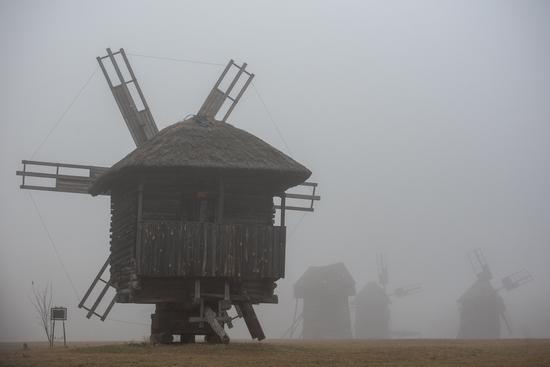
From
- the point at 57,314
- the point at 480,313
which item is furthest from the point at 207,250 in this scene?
the point at 480,313

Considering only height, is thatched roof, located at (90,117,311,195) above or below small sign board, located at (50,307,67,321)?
above

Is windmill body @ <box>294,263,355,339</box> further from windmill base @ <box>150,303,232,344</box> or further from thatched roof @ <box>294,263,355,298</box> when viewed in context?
windmill base @ <box>150,303,232,344</box>

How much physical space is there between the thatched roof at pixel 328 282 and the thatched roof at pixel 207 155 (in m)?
38.2

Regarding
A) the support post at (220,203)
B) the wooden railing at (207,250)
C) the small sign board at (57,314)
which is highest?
the support post at (220,203)

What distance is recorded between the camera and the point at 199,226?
842 inches

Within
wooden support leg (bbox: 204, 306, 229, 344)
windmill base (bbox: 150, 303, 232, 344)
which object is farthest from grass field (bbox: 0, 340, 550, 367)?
windmill base (bbox: 150, 303, 232, 344)

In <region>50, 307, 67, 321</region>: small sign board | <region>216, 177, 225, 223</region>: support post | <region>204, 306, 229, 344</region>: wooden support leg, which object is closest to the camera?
<region>204, 306, 229, 344</region>: wooden support leg

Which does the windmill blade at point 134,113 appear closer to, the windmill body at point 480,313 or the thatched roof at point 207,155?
the thatched roof at point 207,155

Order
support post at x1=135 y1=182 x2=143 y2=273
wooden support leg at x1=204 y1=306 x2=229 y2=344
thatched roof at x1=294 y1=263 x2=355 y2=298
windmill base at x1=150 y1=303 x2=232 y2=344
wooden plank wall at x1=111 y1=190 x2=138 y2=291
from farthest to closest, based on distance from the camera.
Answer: thatched roof at x1=294 y1=263 x2=355 y2=298 → windmill base at x1=150 y1=303 x2=232 y2=344 → wooden plank wall at x1=111 y1=190 x2=138 y2=291 → wooden support leg at x1=204 y1=306 x2=229 y2=344 → support post at x1=135 y1=182 x2=143 y2=273

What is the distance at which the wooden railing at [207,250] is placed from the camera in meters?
21.1

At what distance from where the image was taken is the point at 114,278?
2386 cm

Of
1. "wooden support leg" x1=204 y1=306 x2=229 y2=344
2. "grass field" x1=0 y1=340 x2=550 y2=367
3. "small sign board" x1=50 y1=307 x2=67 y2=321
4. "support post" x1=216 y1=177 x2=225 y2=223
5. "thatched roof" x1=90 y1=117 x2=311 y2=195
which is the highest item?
"thatched roof" x1=90 y1=117 x2=311 y2=195

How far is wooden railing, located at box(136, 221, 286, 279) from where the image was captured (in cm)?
2111

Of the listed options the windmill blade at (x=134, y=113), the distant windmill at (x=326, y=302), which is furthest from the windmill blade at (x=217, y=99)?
the distant windmill at (x=326, y=302)
